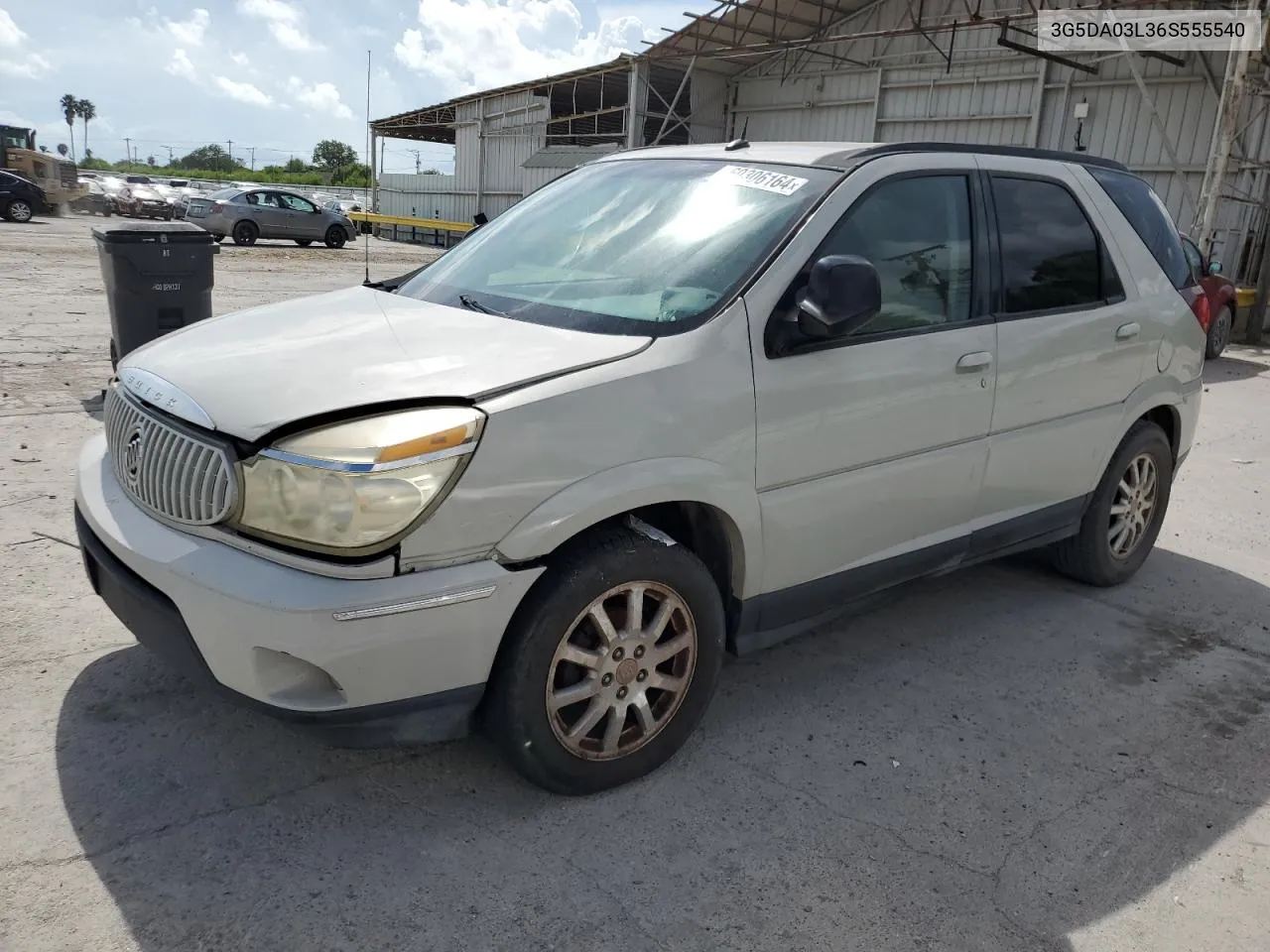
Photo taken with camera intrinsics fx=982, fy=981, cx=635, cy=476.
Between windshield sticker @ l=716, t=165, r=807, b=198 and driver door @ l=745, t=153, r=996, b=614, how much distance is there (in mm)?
152

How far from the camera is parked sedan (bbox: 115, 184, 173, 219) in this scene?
35.7m

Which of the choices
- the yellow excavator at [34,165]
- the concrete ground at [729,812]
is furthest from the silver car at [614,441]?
the yellow excavator at [34,165]

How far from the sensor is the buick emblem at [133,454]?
2705 mm

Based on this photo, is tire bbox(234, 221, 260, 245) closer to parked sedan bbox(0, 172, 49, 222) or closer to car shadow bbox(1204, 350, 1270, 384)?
parked sedan bbox(0, 172, 49, 222)

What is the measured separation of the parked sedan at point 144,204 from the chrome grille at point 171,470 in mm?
36035

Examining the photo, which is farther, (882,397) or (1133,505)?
(1133,505)

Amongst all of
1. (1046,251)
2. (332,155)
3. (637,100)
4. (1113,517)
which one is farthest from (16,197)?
(332,155)

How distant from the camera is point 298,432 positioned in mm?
2369

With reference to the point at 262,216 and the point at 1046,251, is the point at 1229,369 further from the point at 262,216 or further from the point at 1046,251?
the point at 262,216

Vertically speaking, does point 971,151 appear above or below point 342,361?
above

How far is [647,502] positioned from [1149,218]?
129 inches

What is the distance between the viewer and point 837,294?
284 cm

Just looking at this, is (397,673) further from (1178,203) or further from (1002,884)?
(1178,203)

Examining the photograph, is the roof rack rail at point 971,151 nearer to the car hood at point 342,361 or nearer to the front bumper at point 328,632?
the car hood at point 342,361
